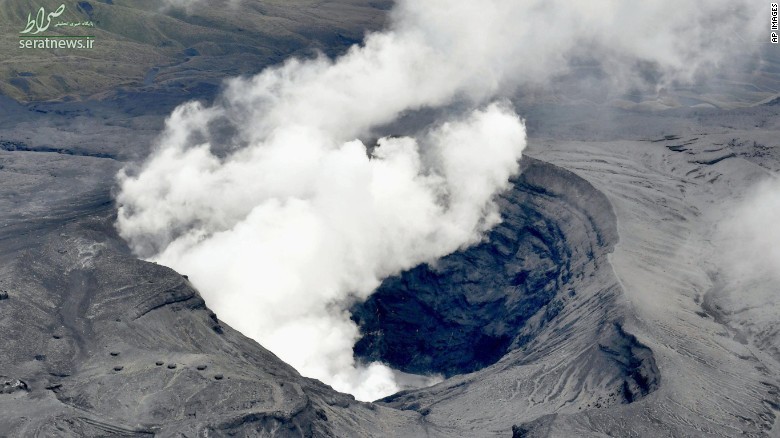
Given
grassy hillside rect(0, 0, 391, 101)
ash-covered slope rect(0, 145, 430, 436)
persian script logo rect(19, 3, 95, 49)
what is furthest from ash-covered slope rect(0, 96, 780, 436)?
persian script logo rect(19, 3, 95, 49)

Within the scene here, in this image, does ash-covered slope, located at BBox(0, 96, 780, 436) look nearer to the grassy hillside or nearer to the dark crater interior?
the dark crater interior

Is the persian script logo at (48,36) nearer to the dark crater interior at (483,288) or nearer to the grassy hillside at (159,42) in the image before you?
the grassy hillside at (159,42)

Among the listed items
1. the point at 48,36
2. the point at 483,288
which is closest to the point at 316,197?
the point at 483,288

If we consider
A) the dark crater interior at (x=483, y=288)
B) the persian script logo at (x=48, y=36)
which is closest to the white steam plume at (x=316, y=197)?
the dark crater interior at (x=483, y=288)

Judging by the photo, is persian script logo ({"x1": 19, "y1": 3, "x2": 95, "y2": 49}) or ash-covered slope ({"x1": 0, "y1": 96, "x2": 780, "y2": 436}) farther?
persian script logo ({"x1": 19, "y1": 3, "x2": 95, "y2": 49})

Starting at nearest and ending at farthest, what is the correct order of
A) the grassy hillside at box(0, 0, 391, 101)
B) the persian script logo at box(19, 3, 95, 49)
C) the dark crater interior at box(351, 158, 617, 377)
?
the dark crater interior at box(351, 158, 617, 377), the grassy hillside at box(0, 0, 391, 101), the persian script logo at box(19, 3, 95, 49)

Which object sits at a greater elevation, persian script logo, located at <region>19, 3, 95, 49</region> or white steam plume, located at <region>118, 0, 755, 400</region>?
persian script logo, located at <region>19, 3, 95, 49</region>

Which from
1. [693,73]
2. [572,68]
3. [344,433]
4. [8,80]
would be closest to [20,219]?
[344,433]
